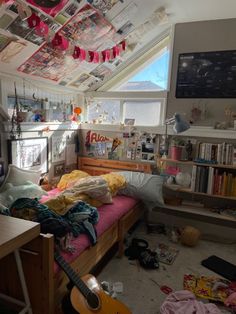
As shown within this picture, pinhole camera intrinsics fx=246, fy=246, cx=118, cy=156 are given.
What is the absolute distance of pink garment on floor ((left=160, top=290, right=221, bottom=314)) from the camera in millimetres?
1664

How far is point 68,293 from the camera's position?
159 cm

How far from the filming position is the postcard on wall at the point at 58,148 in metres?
3.16

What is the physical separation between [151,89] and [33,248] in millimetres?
2548

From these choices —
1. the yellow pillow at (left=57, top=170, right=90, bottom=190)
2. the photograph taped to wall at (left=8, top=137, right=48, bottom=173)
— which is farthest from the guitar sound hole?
the photograph taped to wall at (left=8, top=137, right=48, bottom=173)

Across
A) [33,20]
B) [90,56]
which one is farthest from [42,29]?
[90,56]

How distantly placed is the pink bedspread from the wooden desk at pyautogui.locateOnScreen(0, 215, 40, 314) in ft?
0.73

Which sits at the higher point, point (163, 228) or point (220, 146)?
point (220, 146)

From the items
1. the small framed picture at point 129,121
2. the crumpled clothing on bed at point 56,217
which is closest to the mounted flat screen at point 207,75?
the small framed picture at point 129,121

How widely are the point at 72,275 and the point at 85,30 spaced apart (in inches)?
83.9

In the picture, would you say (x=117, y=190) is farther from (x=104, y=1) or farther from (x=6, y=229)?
(x=104, y=1)

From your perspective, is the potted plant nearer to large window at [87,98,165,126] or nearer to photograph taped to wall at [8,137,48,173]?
large window at [87,98,165,126]

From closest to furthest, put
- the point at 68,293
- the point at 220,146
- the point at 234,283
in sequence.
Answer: the point at 68,293, the point at 234,283, the point at 220,146

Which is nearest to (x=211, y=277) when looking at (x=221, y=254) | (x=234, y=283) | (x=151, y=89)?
(x=234, y=283)

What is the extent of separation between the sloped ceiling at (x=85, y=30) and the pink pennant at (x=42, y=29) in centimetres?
4
